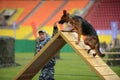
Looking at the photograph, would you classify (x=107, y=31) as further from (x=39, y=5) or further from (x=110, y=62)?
(x=110, y=62)

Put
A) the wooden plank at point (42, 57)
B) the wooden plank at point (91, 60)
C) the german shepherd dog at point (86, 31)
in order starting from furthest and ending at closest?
the wooden plank at point (42, 57) < the german shepherd dog at point (86, 31) < the wooden plank at point (91, 60)

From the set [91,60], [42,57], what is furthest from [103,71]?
[42,57]

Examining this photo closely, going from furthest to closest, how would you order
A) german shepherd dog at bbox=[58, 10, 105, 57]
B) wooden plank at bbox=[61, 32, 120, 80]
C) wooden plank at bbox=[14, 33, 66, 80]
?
wooden plank at bbox=[14, 33, 66, 80] → german shepherd dog at bbox=[58, 10, 105, 57] → wooden plank at bbox=[61, 32, 120, 80]

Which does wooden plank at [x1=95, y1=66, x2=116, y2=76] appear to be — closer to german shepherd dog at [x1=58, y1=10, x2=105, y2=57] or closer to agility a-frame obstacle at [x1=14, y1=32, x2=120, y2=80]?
agility a-frame obstacle at [x1=14, y1=32, x2=120, y2=80]

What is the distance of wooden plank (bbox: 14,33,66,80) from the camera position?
584 cm

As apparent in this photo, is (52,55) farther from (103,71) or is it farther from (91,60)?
A: (103,71)

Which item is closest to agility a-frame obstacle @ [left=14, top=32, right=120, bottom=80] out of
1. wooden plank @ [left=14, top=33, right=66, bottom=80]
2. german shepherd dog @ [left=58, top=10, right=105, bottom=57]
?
wooden plank @ [left=14, top=33, right=66, bottom=80]

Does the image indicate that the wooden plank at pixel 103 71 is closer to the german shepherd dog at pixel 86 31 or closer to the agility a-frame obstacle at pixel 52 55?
the agility a-frame obstacle at pixel 52 55

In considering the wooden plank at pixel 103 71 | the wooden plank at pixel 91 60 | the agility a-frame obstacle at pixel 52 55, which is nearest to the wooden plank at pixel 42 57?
the agility a-frame obstacle at pixel 52 55

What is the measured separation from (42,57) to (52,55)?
0.78ft

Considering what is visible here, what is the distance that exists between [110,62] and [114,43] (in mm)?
4709

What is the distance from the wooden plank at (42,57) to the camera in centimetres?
584

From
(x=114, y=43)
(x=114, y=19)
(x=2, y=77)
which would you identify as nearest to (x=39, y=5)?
(x=114, y=19)

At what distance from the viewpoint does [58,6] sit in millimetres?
23688
